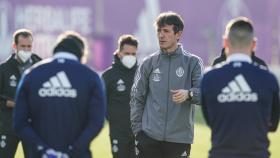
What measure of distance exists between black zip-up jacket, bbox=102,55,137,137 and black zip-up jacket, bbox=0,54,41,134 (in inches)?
53.2

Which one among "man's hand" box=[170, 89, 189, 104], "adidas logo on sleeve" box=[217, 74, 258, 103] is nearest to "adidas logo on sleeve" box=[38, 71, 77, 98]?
"adidas logo on sleeve" box=[217, 74, 258, 103]

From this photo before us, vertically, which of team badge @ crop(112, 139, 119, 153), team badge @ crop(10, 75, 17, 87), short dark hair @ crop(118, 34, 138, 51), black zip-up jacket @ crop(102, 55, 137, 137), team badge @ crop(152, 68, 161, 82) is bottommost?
team badge @ crop(112, 139, 119, 153)

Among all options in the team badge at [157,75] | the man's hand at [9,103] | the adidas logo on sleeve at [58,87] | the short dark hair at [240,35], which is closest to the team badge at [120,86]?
the man's hand at [9,103]

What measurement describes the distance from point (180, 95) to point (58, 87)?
2.15m

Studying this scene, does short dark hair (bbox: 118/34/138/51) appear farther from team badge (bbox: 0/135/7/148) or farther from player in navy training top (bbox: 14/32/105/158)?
player in navy training top (bbox: 14/32/105/158)

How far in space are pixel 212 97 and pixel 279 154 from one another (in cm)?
1088

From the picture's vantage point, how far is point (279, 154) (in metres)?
18.6

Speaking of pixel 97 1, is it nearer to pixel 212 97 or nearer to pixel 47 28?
pixel 47 28

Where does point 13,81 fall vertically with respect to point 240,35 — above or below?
below

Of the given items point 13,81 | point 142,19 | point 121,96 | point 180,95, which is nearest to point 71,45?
point 180,95

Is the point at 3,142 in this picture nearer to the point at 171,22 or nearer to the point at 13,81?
the point at 13,81

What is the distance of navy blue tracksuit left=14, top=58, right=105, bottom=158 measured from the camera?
8188mm

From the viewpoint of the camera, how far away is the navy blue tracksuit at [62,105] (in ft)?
26.9

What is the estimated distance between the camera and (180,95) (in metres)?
9.99
